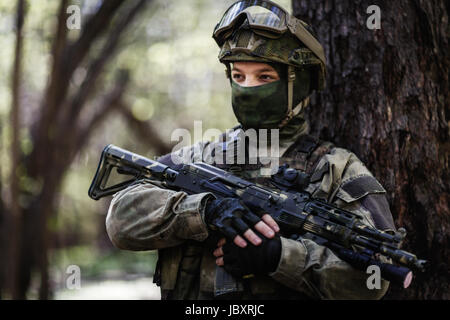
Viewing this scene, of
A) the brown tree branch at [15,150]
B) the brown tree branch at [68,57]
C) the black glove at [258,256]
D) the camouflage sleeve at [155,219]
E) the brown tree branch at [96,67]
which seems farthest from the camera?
the brown tree branch at [96,67]

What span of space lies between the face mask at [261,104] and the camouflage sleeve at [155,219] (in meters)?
0.54

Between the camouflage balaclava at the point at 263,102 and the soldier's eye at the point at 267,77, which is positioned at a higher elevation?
the soldier's eye at the point at 267,77

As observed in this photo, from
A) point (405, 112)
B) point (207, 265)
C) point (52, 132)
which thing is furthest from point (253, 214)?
point (52, 132)

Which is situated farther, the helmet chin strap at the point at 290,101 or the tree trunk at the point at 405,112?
the tree trunk at the point at 405,112

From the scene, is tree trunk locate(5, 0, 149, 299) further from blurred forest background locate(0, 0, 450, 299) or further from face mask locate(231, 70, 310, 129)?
face mask locate(231, 70, 310, 129)

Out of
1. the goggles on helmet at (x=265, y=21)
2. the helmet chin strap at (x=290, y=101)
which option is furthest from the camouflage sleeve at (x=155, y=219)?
the goggles on helmet at (x=265, y=21)

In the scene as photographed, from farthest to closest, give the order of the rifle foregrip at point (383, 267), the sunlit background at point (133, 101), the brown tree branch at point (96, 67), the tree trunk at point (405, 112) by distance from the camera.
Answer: the sunlit background at point (133, 101) < the brown tree branch at point (96, 67) < the tree trunk at point (405, 112) < the rifle foregrip at point (383, 267)

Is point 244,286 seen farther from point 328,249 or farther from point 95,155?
point 95,155

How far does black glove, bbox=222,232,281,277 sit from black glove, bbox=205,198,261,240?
87mm

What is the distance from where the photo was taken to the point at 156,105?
623 inches

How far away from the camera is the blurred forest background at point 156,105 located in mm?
3645

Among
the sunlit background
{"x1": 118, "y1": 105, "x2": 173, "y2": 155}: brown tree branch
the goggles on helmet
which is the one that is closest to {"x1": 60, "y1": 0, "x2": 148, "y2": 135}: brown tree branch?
the sunlit background

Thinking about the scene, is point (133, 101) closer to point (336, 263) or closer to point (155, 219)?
point (155, 219)

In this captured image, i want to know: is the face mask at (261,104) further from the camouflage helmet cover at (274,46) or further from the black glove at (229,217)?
the black glove at (229,217)
